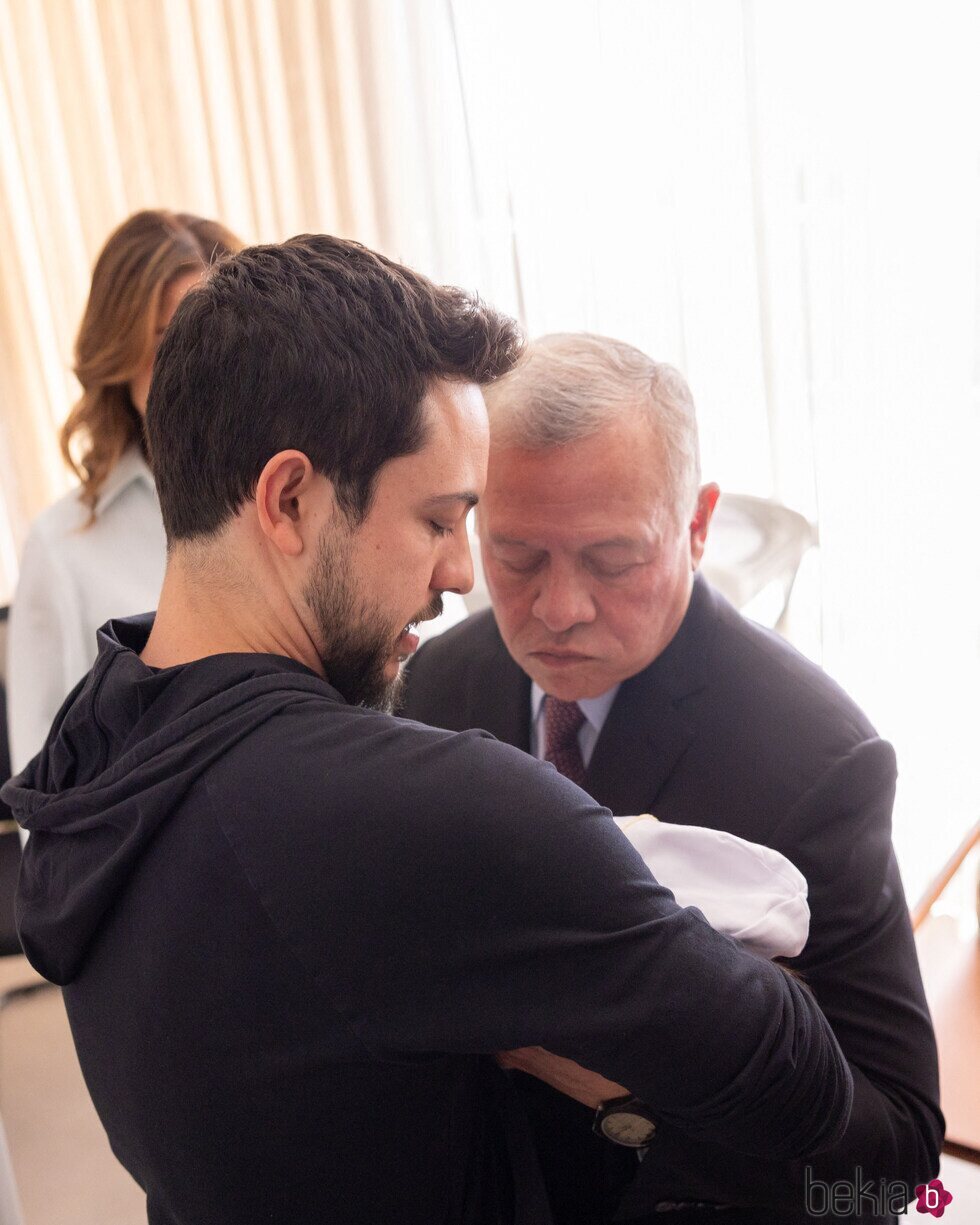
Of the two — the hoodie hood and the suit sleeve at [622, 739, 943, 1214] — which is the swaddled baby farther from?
the hoodie hood

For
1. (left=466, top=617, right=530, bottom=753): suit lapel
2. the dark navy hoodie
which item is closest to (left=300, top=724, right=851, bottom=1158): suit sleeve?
the dark navy hoodie

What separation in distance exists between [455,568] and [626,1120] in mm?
537

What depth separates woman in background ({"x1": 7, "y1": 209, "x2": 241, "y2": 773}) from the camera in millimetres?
2393

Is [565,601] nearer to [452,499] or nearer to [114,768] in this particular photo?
[452,499]

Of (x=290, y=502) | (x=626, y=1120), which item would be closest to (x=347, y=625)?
(x=290, y=502)

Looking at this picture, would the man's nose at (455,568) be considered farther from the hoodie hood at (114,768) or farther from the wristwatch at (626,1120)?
the wristwatch at (626,1120)

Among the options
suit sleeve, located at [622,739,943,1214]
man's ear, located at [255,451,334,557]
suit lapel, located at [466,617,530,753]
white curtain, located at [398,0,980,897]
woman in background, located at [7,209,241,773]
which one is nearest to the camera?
man's ear, located at [255,451,334,557]

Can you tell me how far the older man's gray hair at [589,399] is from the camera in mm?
1394

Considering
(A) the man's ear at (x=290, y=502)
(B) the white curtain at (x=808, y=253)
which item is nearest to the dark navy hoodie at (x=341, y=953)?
(A) the man's ear at (x=290, y=502)

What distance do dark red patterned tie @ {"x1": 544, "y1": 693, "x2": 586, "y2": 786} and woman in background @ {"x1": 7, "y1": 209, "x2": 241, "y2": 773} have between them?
1159mm

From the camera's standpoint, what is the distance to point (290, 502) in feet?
2.96

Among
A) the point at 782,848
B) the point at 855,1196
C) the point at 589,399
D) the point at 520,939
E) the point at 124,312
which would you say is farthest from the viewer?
the point at 124,312

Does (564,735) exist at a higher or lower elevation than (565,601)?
lower

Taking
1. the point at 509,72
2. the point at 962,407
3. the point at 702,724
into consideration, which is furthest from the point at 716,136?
the point at 702,724
